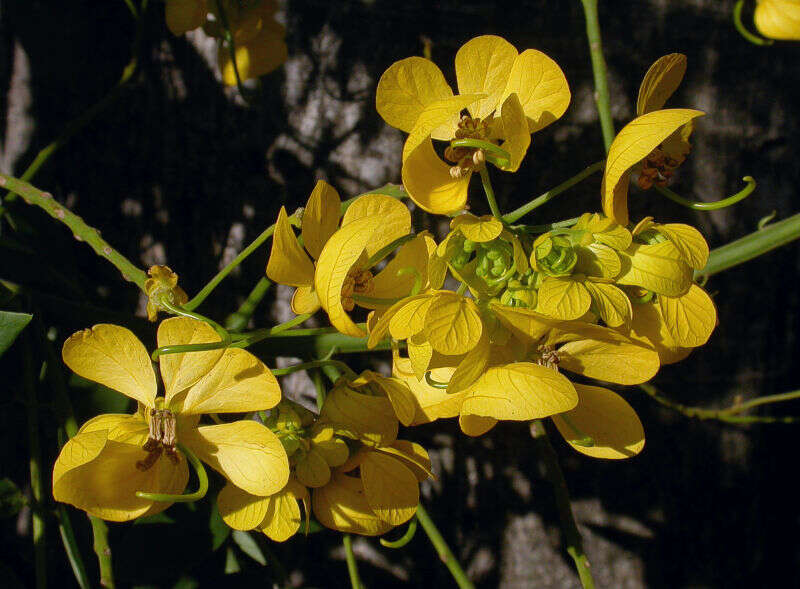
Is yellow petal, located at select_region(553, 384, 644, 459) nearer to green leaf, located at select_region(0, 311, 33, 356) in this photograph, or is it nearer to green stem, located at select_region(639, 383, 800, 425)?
green stem, located at select_region(639, 383, 800, 425)

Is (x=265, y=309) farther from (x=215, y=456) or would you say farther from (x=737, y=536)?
(x=737, y=536)

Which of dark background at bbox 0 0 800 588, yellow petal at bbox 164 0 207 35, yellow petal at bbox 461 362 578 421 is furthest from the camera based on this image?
dark background at bbox 0 0 800 588

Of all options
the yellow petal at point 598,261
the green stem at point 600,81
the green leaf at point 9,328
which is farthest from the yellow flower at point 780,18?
the green leaf at point 9,328

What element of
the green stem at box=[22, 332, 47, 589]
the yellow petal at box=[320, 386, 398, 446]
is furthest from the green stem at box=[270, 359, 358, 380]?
the green stem at box=[22, 332, 47, 589]

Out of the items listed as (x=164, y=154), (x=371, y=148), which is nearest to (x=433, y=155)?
(x=371, y=148)

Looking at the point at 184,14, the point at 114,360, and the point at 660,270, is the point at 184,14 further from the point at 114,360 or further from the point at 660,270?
the point at 660,270

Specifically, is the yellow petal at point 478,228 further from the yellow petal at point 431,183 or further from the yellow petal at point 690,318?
the yellow petal at point 690,318
